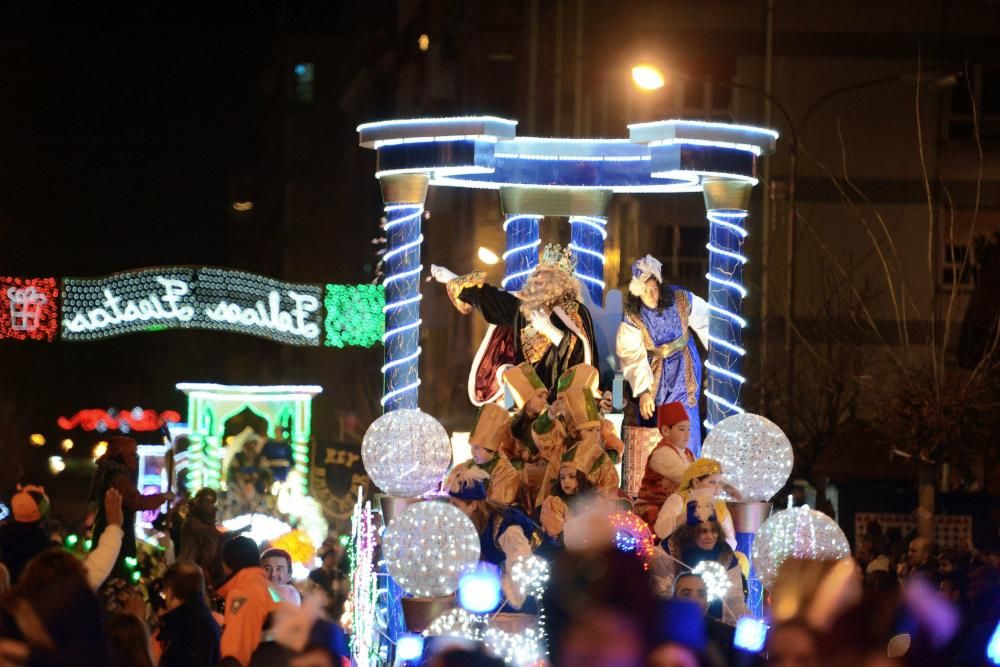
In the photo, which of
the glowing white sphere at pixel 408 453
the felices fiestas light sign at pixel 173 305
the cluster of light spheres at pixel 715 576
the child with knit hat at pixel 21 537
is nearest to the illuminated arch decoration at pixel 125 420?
the felices fiestas light sign at pixel 173 305

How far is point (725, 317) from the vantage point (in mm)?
16422

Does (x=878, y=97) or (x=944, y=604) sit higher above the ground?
(x=878, y=97)

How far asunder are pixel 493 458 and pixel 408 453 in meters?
0.73

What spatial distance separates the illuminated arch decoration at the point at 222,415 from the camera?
2303 cm

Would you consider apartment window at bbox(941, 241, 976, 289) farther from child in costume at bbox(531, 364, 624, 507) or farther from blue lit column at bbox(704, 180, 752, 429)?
child in costume at bbox(531, 364, 624, 507)

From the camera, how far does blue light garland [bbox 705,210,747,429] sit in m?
16.3

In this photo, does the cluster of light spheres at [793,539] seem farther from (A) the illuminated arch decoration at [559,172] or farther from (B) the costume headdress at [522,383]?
(A) the illuminated arch decoration at [559,172]

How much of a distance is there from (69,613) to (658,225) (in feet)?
87.5

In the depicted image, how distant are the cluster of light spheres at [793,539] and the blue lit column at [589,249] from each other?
17.3 ft

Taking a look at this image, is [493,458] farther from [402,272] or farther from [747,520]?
[402,272]

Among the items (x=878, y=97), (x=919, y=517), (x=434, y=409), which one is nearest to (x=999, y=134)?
(x=878, y=97)

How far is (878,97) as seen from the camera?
33250 millimetres

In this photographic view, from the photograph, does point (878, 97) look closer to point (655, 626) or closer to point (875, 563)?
point (875, 563)

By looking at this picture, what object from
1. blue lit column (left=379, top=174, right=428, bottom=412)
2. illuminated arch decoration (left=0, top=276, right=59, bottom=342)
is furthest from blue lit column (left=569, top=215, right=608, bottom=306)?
illuminated arch decoration (left=0, top=276, right=59, bottom=342)
